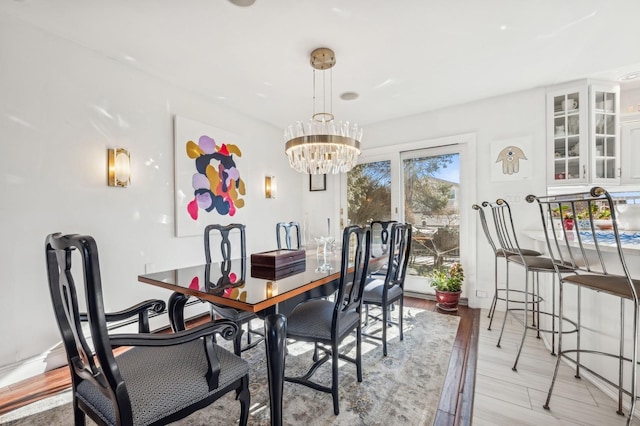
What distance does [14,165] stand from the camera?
6.73 ft

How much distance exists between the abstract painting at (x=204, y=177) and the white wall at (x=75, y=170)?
0.11 m

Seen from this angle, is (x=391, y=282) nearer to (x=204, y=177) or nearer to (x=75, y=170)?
(x=204, y=177)

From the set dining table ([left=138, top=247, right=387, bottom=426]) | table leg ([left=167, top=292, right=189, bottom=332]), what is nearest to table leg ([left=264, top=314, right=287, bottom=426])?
dining table ([left=138, top=247, right=387, bottom=426])

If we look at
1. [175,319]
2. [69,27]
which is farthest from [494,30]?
[69,27]

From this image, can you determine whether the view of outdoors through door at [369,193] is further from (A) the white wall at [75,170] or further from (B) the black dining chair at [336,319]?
(B) the black dining chair at [336,319]

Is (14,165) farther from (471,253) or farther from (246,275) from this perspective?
(471,253)

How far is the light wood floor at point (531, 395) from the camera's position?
5.21 feet

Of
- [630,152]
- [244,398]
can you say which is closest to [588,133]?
[630,152]

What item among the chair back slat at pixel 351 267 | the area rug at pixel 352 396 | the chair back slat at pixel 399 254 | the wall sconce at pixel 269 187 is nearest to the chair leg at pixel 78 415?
the area rug at pixel 352 396

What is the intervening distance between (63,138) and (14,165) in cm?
38

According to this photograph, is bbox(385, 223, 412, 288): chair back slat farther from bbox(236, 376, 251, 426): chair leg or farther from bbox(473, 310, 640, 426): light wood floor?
bbox(236, 376, 251, 426): chair leg

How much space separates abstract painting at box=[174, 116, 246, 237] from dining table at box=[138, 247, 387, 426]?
3.92ft

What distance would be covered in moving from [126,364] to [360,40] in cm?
261

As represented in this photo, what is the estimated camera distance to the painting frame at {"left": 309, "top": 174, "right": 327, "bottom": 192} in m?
4.82
